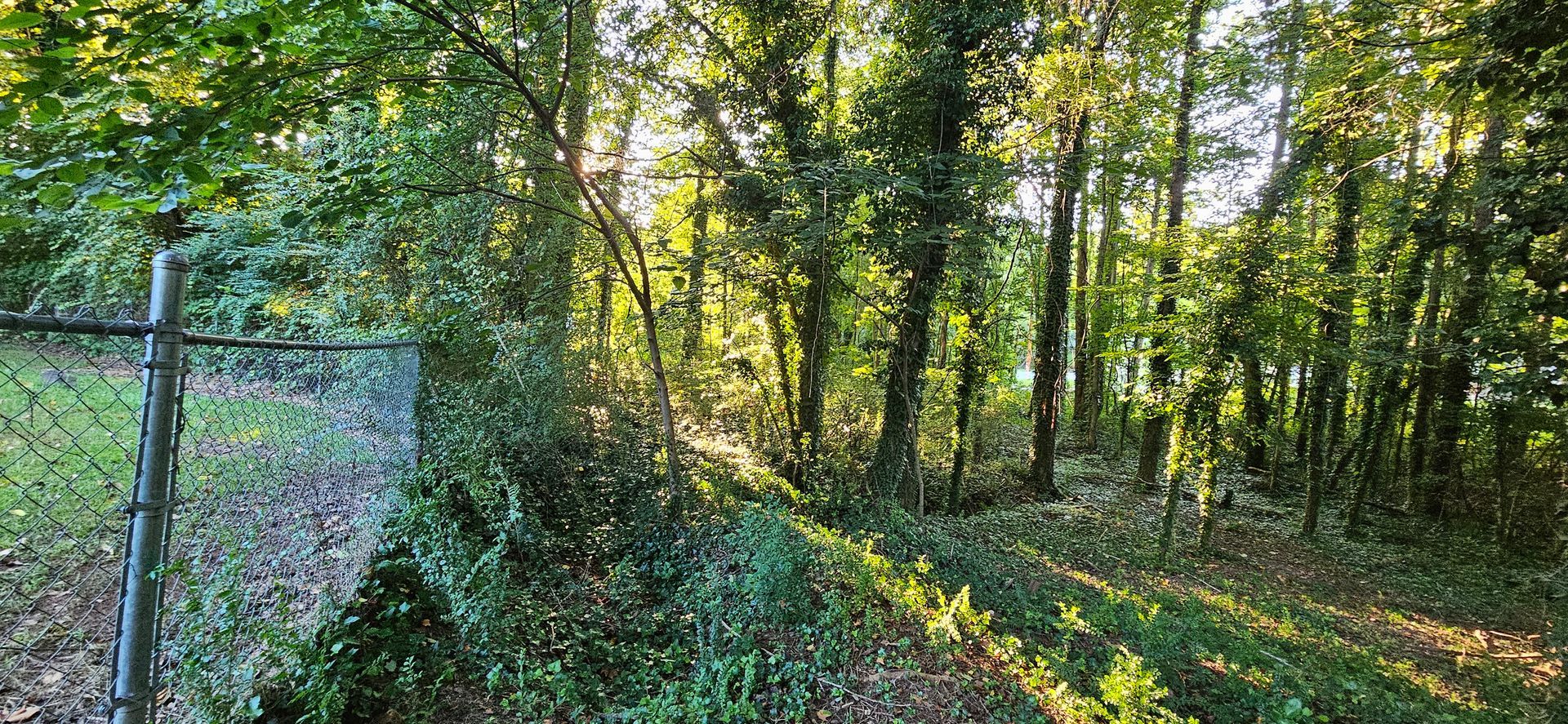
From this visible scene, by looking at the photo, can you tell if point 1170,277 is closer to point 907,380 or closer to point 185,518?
point 907,380

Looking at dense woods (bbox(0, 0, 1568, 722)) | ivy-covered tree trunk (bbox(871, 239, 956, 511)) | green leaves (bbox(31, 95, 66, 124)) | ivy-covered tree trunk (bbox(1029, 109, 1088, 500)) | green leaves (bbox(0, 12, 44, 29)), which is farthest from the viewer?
ivy-covered tree trunk (bbox(1029, 109, 1088, 500))

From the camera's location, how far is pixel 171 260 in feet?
5.05

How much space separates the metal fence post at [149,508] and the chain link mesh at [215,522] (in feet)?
0.18

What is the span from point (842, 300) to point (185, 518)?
7.35m

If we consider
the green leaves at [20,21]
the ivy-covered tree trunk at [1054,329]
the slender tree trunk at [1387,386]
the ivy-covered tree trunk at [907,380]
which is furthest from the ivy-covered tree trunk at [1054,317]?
the green leaves at [20,21]

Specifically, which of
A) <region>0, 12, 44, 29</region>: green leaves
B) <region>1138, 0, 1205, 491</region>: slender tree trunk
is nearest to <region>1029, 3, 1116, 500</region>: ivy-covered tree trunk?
<region>1138, 0, 1205, 491</region>: slender tree trunk

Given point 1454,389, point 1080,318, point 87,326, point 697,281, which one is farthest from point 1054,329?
point 87,326

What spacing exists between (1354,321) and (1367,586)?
4311 mm

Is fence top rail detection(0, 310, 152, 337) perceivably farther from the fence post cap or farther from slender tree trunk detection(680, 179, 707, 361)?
slender tree trunk detection(680, 179, 707, 361)

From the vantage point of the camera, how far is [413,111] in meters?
4.40

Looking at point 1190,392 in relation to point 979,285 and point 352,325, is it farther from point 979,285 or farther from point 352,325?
point 352,325

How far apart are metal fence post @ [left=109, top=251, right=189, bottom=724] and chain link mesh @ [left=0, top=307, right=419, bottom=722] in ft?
0.18

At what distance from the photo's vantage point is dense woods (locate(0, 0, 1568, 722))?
2.82 meters

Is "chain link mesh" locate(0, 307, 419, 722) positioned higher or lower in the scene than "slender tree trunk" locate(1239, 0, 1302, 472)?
lower
